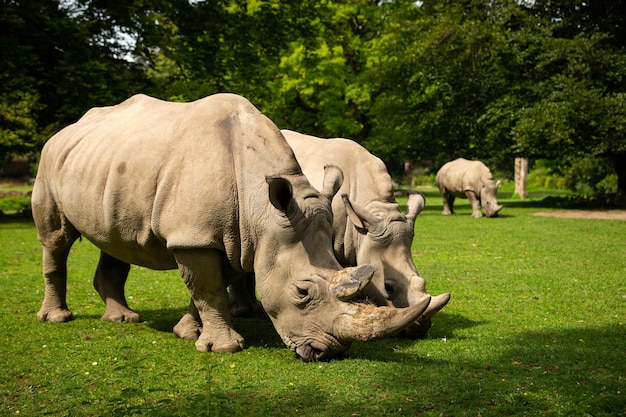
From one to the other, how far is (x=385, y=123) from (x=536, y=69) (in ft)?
26.0

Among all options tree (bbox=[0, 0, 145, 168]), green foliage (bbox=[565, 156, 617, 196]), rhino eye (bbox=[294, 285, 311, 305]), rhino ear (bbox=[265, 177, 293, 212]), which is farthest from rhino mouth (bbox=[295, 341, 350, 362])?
green foliage (bbox=[565, 156, 617, 196])

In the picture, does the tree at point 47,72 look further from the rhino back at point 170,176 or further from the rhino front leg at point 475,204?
the rhino back at point 170,176

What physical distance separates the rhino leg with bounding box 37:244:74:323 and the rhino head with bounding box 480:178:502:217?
19.0 m

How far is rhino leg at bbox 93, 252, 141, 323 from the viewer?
29.8 ft

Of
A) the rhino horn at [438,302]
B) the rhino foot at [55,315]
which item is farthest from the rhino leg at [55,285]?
the rhino horn at [438,302]

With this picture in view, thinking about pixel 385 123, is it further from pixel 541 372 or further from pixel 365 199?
pixel 541 372

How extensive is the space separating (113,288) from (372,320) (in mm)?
4295

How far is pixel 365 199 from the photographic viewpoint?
861cm

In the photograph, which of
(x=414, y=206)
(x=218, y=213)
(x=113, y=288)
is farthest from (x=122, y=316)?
(x=414, y=206)

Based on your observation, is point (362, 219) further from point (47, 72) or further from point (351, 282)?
point (47, 72)

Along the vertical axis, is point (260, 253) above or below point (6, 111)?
below

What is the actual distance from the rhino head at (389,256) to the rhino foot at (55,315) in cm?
367

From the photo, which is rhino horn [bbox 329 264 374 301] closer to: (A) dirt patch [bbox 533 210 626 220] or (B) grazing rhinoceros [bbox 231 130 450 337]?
(B) grazing rhinoceros [bbox 231 130 450 337]

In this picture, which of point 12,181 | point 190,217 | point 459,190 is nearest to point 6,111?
point 459,190
